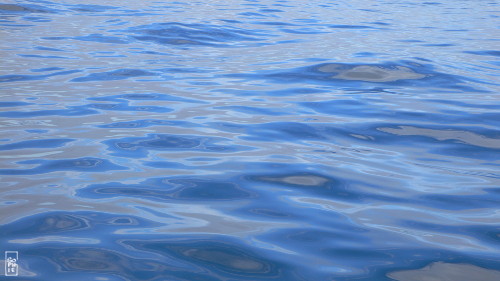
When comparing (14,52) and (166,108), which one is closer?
(166,108)

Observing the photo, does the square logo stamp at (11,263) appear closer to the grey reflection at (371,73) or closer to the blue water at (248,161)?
the blue water at (248,161)

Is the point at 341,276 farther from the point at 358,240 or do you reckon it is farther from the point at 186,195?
the point at 186,195

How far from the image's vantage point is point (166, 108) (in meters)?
4.82

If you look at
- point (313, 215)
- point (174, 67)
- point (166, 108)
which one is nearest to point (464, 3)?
point (174, 67)

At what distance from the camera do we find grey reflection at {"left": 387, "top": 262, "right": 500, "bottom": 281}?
228cm

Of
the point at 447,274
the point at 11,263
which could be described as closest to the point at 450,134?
the point at 447,274

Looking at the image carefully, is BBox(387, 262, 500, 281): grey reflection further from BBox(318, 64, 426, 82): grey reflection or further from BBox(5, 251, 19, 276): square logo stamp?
BBox(318, 64, 426, 82): grey reflection

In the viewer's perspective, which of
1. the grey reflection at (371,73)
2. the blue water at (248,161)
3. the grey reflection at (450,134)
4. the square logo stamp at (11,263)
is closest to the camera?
the square logo stamp at (11,263)

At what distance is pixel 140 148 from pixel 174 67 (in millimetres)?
2961

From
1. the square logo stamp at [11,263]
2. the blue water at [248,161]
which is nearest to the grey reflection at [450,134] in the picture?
the blue water at [248,161]

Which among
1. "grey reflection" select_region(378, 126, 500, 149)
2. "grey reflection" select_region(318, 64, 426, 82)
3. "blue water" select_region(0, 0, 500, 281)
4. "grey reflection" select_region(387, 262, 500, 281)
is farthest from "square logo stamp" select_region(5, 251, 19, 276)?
Answer: "grey reflection" select_region(318, 64, 426, 82)

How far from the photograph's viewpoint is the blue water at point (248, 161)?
2402 mm

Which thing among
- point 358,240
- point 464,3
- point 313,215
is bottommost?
point 358,240

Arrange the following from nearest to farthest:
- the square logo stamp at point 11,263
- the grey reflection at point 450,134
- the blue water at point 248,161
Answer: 1. the square logo stamp at point 11,263
2. the blue water at point 248,161
3. the grey reflection at point 450,134
